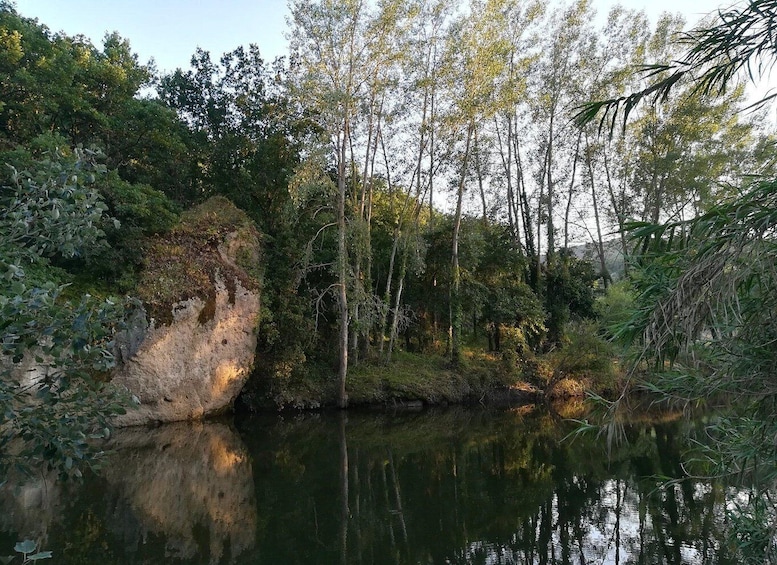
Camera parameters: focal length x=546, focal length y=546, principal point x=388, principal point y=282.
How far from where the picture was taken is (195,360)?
1357 centimetres

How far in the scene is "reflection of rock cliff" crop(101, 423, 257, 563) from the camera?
5.74 m

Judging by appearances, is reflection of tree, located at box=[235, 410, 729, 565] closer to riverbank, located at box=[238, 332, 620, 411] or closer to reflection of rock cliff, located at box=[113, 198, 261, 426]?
reflection of rock cliff, located at box=[113, 198, 261, 426]

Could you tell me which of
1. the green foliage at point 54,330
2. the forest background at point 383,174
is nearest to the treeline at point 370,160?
the forest background at point 383,174

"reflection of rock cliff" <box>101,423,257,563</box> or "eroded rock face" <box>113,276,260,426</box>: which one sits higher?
"eroded rock face" <box>113,276,260,426</box>

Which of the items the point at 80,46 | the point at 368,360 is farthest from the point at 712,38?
the point at 80,46

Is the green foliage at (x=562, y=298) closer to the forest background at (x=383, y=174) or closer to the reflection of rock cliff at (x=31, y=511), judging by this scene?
the forest background at (x=383, y=174)

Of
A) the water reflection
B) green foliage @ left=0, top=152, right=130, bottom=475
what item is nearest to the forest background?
the water reflection

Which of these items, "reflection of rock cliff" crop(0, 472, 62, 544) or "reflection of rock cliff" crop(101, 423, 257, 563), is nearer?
"reflection of rock cliff" crop(0, 472, 62, 544)

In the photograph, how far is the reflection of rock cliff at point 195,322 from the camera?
1276 centimetres

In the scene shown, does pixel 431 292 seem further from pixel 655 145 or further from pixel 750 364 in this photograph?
pixel 750 364

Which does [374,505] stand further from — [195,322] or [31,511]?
[195,322]

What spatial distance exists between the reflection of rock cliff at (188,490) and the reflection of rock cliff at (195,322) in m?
1.54

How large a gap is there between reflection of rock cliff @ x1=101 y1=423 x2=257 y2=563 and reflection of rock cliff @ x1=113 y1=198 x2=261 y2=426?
1.54 metres

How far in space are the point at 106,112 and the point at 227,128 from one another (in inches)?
183
